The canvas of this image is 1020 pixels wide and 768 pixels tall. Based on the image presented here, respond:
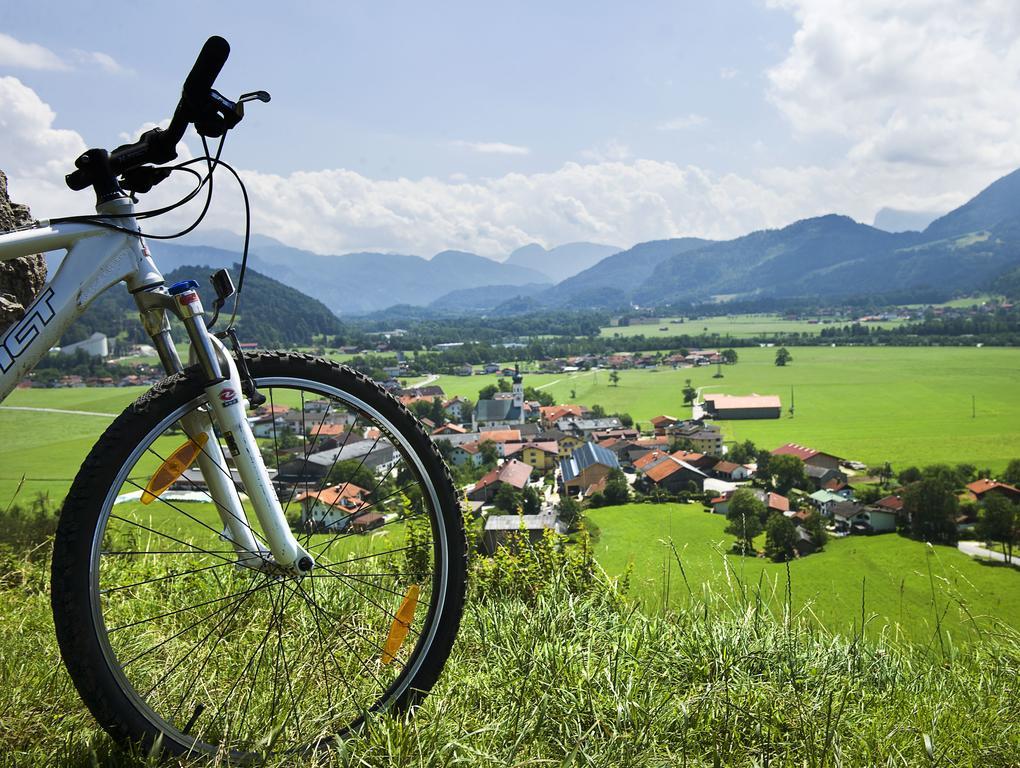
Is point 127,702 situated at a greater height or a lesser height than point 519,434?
greater

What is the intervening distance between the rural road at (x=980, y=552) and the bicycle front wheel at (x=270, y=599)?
29462 millimetres

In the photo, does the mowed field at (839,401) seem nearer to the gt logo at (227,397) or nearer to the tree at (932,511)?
the tree at (932,511)

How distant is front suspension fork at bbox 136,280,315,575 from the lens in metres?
1.74

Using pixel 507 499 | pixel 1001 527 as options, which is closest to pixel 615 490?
pixel 507 499

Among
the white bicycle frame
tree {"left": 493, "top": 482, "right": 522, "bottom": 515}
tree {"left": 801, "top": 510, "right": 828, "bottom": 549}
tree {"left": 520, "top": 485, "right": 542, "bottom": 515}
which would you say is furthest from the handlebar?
tree {"left": 801, "top": 510, "right": 828, "bottom": 549}

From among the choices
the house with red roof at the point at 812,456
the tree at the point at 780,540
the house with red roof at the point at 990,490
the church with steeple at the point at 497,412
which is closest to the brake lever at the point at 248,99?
the tree at the point at 780,540

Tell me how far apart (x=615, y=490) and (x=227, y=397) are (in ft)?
79.5

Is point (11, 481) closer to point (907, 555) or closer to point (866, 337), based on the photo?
point (907, 555)

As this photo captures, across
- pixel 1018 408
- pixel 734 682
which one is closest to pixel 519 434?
pixel 734 682

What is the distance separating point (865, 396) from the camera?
60.1 metres

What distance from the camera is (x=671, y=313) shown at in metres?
194

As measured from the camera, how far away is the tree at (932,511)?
27453 millimetres

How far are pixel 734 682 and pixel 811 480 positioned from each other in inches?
1518

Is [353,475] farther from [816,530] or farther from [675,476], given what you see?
[675,476]
